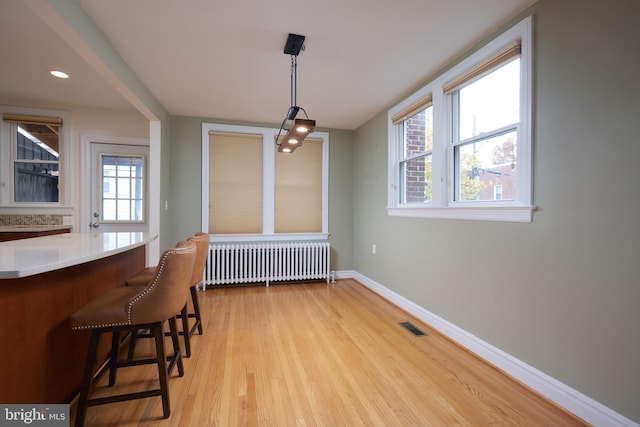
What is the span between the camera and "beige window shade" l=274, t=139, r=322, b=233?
15.3 ft

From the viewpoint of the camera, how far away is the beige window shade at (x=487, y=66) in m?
2.07

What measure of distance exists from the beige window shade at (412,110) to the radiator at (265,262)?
2.11 meters

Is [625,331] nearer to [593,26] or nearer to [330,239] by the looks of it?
[593,26]

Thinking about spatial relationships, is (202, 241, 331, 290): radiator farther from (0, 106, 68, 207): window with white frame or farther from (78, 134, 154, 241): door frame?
(0, 106, 68, 207): window with white frame

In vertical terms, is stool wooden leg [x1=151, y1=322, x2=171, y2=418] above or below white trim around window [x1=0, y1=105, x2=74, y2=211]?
below

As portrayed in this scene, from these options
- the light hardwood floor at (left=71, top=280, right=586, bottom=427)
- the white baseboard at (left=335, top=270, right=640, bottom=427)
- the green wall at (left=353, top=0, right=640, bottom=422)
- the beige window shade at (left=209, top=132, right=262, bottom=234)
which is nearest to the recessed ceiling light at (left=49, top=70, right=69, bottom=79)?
the beige window shade at (left=209, top=132, right=262, bottom=234)

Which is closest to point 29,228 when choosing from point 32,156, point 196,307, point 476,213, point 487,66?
point 32,156

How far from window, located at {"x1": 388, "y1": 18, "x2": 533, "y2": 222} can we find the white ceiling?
212 mm

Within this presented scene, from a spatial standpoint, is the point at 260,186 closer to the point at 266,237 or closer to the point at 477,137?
the point at 266,237

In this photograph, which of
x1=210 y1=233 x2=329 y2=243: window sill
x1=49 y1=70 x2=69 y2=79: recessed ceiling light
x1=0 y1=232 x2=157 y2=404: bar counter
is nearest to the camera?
x1=0 y1=232 x2=157 y2=404: bar counter

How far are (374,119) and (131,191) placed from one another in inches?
146

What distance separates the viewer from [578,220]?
1.69 m

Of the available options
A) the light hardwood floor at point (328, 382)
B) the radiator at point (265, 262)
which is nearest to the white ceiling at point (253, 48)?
the radiator at point (265, 262)

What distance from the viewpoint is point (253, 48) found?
2.46m
